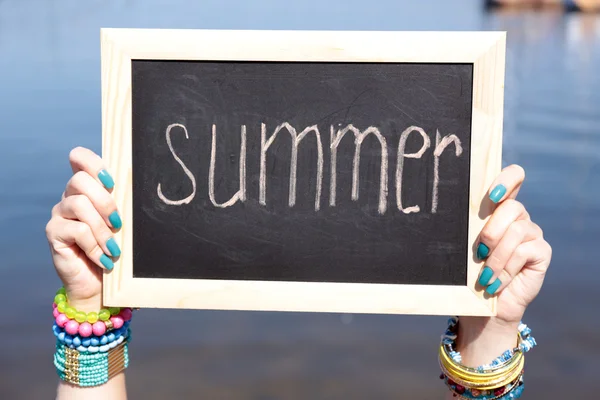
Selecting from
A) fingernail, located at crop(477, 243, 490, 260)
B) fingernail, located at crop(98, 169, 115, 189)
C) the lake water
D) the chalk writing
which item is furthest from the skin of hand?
the lake water

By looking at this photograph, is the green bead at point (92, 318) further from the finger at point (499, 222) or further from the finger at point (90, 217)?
the finger at point (499, 222)

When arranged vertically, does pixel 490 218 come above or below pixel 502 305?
above

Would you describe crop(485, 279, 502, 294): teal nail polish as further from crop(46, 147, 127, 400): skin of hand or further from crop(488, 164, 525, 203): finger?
crop(46, 147, 127, 400): skin of hand

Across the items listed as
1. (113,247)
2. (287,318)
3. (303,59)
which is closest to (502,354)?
(303,59)

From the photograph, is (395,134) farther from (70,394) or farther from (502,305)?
(70,394)

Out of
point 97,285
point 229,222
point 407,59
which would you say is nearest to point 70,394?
point 97,285

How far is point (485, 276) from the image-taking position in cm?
183

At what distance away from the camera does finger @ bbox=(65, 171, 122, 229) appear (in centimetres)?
182

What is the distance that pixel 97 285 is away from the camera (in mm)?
1938

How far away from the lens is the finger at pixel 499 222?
5.89ft

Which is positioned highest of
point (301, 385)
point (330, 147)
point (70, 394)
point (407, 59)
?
point (407, 59)

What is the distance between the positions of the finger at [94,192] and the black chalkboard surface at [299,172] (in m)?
0.09

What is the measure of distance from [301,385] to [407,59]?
7.52 feet

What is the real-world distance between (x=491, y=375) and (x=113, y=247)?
96cm
